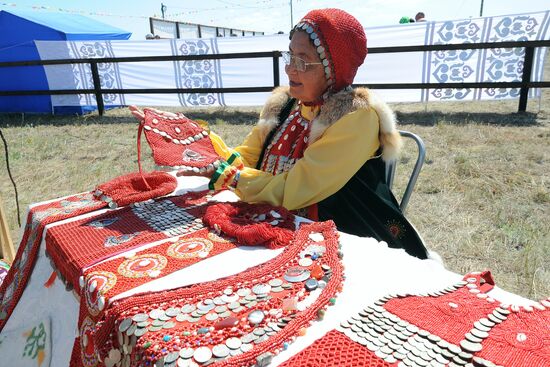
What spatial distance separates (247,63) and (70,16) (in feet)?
19.5

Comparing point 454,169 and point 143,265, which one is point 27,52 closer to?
point 454,169

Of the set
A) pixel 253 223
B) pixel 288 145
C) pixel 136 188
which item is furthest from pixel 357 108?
pixel 136 188

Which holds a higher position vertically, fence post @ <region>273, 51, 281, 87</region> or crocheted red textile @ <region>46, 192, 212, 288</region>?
fence post @ <region>273, 51, 281, 87</region>

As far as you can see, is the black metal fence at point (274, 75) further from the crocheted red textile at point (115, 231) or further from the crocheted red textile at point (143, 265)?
the crocheted red textile at point (143, 265)

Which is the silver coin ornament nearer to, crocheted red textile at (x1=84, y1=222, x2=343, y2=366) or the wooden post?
crocheted red textile at (x1=84, y1=222, x2=343, y2=366)

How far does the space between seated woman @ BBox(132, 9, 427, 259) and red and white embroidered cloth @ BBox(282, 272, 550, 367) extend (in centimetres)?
78

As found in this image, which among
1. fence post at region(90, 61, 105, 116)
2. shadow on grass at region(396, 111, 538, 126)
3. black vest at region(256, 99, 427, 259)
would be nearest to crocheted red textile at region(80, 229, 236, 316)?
black vest at region(256, 99, 427, 259)

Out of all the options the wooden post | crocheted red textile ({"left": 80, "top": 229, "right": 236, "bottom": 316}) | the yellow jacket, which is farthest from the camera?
the wooden post

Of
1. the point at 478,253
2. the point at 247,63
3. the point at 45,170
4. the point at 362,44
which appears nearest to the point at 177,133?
the point at 362,44

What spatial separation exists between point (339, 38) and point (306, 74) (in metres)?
0.20

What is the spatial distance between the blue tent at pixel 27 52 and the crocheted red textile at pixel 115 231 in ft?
29.1

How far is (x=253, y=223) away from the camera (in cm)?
136

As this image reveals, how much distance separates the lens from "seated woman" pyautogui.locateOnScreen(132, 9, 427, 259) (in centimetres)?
166

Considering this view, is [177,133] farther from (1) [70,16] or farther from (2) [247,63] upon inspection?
(1) [70,16]
